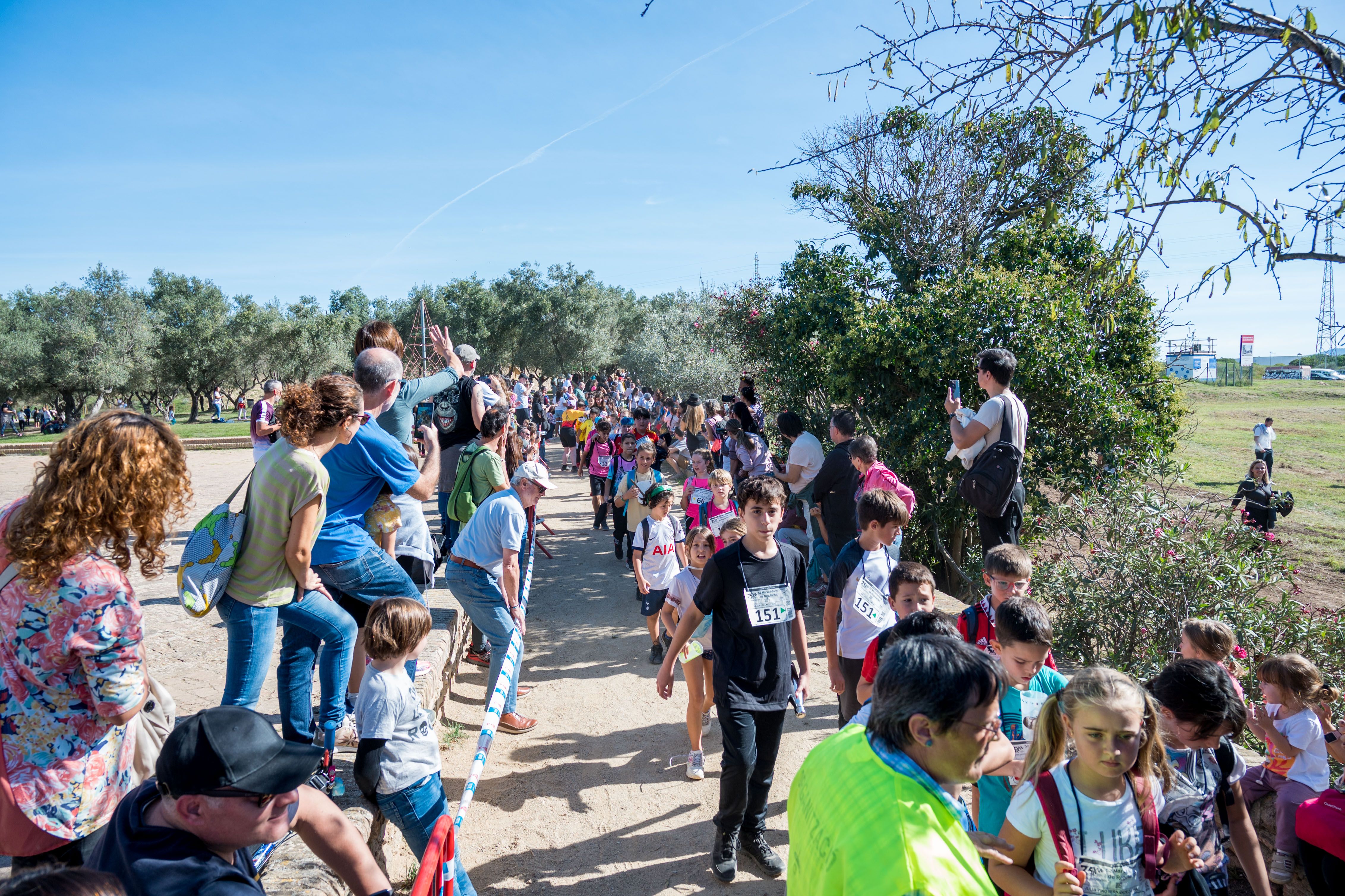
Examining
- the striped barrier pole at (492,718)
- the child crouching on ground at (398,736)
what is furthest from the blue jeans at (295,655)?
the striped barrier pole at (492,718)

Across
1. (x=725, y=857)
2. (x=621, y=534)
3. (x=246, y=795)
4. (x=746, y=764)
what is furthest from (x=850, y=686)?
(x=621, y=534)

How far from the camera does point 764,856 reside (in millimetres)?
3672

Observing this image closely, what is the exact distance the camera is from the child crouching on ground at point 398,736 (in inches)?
112

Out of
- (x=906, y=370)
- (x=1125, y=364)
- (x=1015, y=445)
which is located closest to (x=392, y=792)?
(x=1015, y=445)

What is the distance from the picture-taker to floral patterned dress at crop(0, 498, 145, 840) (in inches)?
80.3

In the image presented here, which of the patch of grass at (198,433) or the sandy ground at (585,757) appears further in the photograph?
the patch of grass at (198,433)

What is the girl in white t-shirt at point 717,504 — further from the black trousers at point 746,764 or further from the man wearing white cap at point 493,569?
the black trousers at point 746,764

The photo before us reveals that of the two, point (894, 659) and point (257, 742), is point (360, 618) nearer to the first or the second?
point (257, 742)

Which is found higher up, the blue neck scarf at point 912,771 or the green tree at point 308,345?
the green tree at point 308,345

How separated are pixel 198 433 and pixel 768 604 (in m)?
33.3

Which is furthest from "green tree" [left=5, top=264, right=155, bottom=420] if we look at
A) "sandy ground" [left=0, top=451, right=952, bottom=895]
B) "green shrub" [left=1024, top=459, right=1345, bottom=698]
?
"green shrub" [left=1024, top=459, right=1345, bottom=698]

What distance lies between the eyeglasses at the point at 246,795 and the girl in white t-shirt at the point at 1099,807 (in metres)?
1.98

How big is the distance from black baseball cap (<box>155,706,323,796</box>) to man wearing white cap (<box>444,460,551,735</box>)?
113 inches

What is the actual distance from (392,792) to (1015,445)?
172 inches
